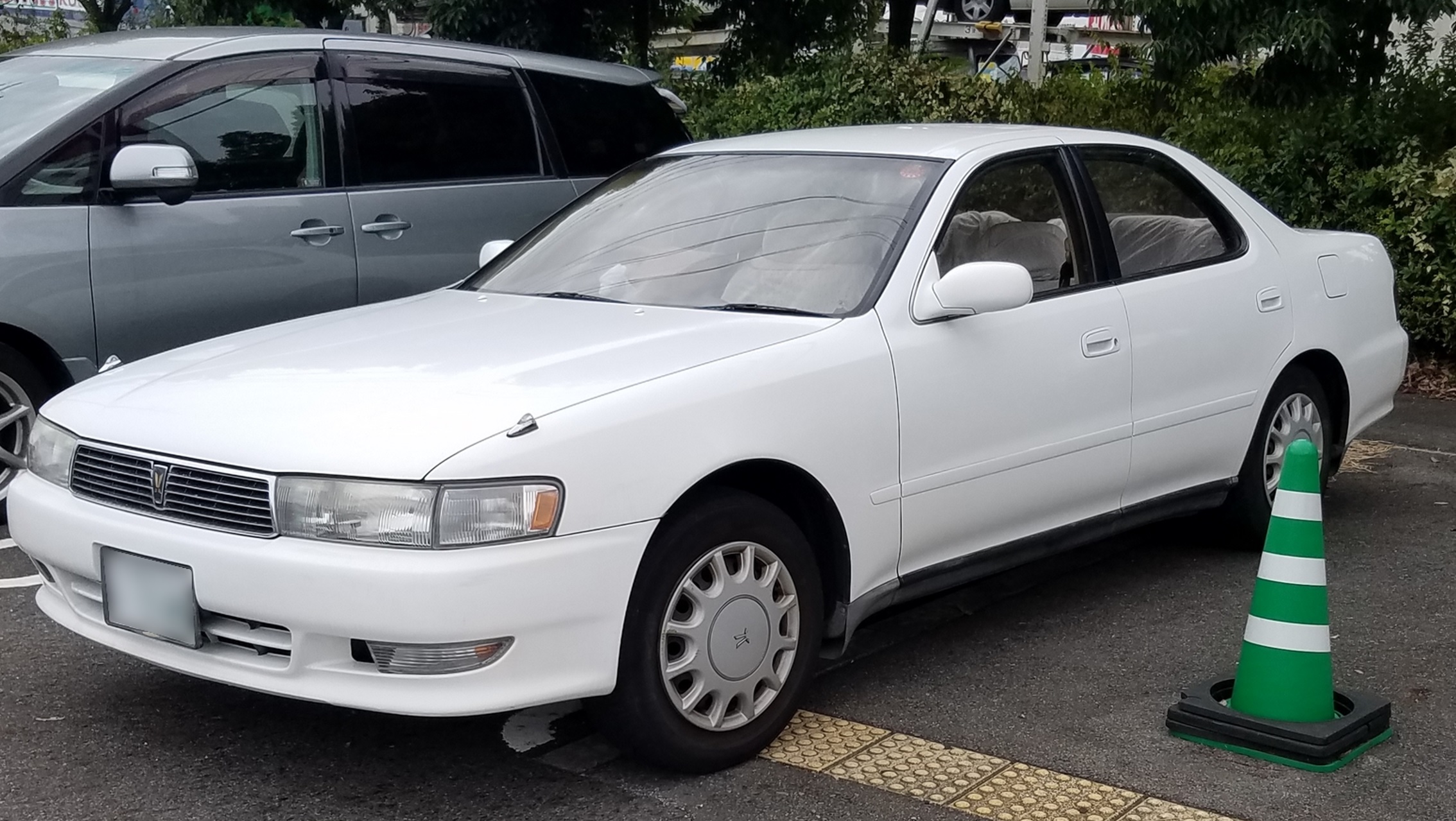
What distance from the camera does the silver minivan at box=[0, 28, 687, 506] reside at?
550cm

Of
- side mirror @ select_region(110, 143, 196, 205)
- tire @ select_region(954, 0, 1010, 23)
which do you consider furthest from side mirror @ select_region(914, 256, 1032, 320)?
tire @ select_region(954, 0, 1010, 23)

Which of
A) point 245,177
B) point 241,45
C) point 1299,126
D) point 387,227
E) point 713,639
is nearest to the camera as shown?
point 713,639

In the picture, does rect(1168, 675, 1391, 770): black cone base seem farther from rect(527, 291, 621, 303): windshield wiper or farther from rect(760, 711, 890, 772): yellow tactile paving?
rect(527, 291, 621, 303): windshield wiper

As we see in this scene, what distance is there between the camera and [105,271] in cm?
555

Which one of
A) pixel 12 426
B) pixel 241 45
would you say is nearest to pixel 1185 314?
pixel 241 45

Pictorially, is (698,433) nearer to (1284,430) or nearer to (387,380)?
(387,380)

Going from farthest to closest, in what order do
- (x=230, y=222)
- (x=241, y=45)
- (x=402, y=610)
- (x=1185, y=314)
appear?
1. (x=241, y=45)
2. (x=230, y=222)
3. (x=1185, y=314)
4. (x=402, y=610)

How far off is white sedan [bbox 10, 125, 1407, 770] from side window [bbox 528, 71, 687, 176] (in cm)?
194

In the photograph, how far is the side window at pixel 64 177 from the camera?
546cm

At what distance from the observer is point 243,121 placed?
20.0 feet

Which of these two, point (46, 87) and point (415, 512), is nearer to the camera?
point (415, 512)

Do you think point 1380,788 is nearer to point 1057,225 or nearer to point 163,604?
point 1057,225

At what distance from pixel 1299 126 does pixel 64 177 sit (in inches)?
259

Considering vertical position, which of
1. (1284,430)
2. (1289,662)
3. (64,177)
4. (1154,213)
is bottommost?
(1289,662)
